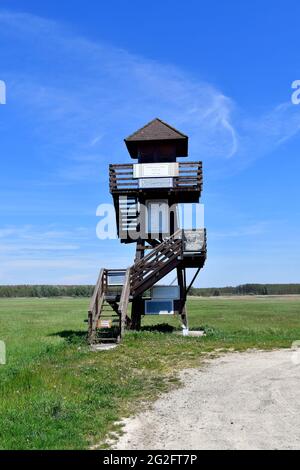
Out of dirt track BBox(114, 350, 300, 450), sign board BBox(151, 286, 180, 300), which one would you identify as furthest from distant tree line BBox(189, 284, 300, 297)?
dirt track BBox(114, 350, 300, 450)

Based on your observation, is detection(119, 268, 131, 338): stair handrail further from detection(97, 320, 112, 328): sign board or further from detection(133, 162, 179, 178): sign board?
detection(133, 162, 179, 178): sign board

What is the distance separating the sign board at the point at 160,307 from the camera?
80.6 feet

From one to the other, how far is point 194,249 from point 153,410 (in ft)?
46.0

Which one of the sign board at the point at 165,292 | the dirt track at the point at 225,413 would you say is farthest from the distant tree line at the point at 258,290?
the dirt track at the point at 225,413

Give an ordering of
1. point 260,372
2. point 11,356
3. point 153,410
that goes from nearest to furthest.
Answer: point 153,410 → point 260,372 → point 11,356

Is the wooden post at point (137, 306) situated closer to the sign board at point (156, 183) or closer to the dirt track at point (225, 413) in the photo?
the sign board at point (156, 183)

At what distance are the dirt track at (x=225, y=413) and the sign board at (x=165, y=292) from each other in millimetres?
11076

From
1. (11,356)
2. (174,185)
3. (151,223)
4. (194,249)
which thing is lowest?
(11,356)

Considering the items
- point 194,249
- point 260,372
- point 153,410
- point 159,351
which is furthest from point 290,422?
point 194,249

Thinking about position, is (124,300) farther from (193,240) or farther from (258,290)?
→ (258,290)

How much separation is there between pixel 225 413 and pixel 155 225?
16.6m

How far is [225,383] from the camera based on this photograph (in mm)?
11961

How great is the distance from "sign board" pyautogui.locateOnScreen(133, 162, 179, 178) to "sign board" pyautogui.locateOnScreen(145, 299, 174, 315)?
22.4 feet
